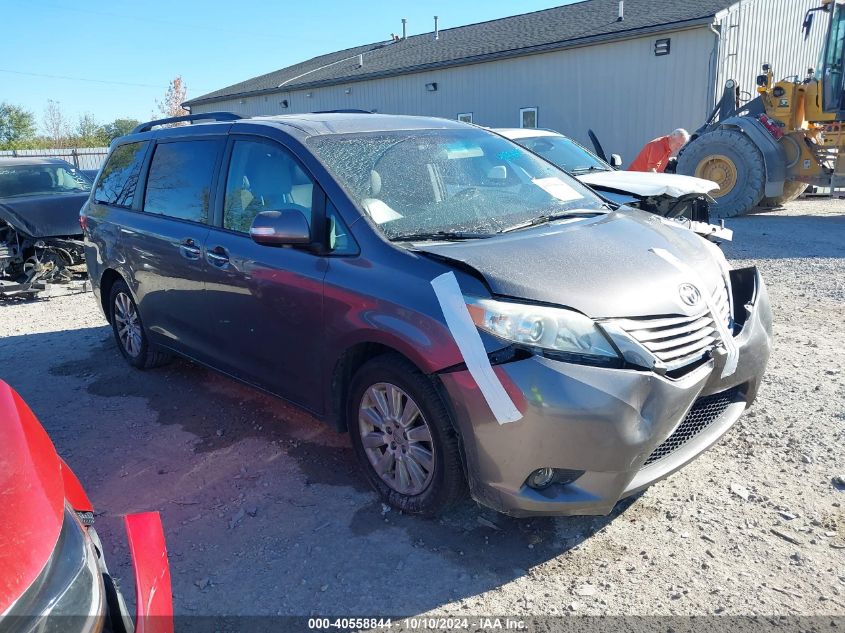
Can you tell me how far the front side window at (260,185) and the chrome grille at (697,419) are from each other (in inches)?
80.0

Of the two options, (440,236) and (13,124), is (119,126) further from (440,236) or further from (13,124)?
(440,236)

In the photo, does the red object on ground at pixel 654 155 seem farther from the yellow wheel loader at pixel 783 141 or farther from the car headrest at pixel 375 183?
the car headrest at pixel 375 183

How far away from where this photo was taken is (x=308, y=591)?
107 inches

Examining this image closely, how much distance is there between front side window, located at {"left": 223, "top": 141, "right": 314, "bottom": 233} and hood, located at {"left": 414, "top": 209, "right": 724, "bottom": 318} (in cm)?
87

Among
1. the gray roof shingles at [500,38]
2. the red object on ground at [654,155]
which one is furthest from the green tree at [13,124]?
the red object on ground at [654,155]

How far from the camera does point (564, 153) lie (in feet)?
28.1

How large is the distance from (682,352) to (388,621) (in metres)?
1.59

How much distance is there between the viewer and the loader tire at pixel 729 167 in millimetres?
11953

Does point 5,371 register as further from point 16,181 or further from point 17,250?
point 16,181

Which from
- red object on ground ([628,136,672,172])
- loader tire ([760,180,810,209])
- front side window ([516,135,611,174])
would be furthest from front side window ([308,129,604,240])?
loader tire ([760,180,810,209])

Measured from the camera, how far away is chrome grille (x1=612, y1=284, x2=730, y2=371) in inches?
105

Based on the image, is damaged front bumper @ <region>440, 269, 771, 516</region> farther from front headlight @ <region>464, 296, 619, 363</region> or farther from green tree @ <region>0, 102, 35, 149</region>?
green tree @ <region>0, 102, 35, 149</region>

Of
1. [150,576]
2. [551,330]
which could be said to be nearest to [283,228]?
[551,330]

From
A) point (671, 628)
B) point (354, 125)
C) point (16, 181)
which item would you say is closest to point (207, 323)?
point (354, 125)
